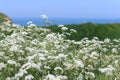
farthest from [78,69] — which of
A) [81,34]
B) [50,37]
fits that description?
[81,34]

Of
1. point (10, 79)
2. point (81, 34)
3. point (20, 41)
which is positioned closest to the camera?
point (10, 79)

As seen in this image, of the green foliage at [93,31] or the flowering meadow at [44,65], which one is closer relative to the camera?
the flowering meadow at [44,65]

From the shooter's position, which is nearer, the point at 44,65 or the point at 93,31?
the point at 44,65

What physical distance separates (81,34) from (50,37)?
839 cm

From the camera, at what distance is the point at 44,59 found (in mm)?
8141

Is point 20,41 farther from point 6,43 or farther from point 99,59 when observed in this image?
point 99,59

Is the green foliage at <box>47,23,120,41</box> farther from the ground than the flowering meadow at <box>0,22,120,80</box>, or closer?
closer

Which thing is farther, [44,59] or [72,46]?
[72,46]

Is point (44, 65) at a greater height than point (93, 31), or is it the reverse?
point (44, 65)

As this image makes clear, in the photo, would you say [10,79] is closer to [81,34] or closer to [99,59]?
[99,59]

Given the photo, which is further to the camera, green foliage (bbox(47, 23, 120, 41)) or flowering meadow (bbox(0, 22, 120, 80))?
green foliage (bbox(47, 23, 120, 41))

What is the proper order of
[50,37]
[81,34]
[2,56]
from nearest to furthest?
[2,56] → [50,37] → [81,34]

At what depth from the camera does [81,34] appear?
754 inches

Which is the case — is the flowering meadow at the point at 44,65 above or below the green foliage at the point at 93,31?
above
